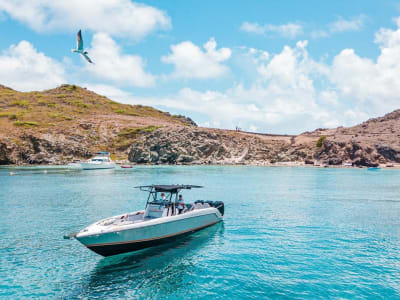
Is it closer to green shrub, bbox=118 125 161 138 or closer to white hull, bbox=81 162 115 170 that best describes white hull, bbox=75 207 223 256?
white hull, bbox=81 162 115 170

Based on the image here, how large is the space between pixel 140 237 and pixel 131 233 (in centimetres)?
72

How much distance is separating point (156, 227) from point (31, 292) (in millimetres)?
7395

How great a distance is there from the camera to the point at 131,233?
698 inches

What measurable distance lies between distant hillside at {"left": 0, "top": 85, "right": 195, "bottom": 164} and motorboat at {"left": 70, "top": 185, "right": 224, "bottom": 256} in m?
118

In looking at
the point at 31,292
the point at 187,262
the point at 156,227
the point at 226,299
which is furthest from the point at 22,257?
the point at 226,299

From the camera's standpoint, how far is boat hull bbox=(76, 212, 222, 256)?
1681 centimetres

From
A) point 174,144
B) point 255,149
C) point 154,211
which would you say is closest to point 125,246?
point 154,211

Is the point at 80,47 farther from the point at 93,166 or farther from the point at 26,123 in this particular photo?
the point at 26,123

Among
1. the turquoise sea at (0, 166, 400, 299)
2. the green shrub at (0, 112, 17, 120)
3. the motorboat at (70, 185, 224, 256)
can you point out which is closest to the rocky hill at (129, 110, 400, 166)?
the green shrub at (0, 112, 17, 120)

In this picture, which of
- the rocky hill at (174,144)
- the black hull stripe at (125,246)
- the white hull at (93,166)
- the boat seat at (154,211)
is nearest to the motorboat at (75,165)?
the rocky hill at (174,144)

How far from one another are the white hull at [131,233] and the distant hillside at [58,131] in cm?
11928

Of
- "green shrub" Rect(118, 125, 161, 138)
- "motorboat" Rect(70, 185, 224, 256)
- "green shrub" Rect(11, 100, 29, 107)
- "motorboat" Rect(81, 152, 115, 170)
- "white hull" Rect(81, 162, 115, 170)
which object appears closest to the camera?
"motorboat" Rect(70, 185, 224, 256)

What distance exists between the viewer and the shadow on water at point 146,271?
14.0m

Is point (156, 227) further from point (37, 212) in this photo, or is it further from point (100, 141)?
point (100, 141)
